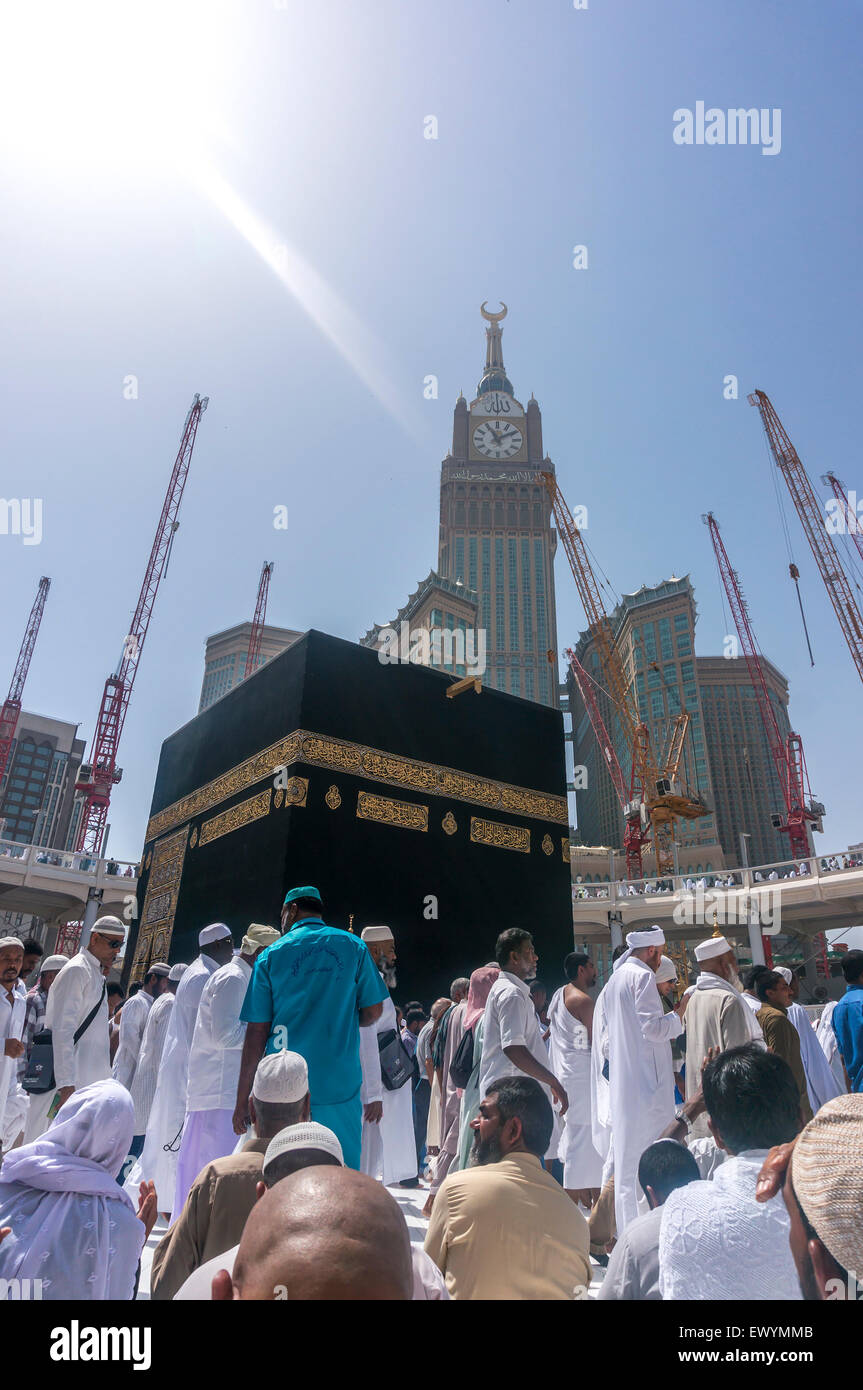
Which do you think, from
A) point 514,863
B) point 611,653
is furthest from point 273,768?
point 611,653

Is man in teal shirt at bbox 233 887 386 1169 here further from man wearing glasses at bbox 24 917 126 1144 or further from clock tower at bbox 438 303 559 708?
clock tower at bbox 438 303 559 708

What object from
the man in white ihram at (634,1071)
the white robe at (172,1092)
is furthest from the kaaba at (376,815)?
the man in white ihram at (634,1071)

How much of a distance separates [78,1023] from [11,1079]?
88 cm

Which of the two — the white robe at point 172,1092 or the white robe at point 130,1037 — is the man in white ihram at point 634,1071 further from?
the white robe at point 130,1037

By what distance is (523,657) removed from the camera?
80.2 meters

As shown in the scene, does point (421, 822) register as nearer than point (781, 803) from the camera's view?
Yes

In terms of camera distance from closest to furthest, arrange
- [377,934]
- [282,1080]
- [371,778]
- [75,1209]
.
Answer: [75,1209], [282,1080], [377,934], [371,778]

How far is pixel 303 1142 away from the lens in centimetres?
164

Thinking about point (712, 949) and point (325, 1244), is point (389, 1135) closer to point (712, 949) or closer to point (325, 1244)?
point (712, 949)

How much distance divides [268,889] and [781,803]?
75819 millimetres

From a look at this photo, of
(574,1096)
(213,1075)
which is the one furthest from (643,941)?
A: (213,1075)

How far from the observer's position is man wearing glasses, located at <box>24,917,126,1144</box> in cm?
445

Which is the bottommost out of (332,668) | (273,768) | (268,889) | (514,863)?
(268,889)
